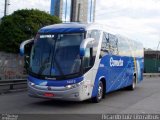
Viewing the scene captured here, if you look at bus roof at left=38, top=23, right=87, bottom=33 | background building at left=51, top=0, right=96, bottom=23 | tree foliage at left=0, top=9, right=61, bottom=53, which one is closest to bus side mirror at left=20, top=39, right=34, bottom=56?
bus roof at left=38, top=23, right=87, bottom=33

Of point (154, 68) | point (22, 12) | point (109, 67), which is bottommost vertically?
point (154, 68)

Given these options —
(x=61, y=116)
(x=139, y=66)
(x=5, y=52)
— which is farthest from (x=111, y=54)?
(x=5, y=52)

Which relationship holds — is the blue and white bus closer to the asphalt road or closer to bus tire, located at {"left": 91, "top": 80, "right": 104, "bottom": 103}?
bus tire, located at {"left": 91, "top": 80, "right": 104, "bottom": 103}

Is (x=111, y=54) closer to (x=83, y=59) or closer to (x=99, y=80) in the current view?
(x=99, y=80)

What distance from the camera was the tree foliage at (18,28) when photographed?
3070cm

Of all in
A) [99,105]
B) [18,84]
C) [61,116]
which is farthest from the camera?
[18,84]

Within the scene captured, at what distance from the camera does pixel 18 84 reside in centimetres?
2033

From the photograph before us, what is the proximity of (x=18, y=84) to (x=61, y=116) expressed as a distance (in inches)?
359

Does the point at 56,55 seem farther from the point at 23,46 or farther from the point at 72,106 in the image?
the point at 72,106

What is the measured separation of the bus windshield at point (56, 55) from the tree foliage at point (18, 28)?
17.1 m

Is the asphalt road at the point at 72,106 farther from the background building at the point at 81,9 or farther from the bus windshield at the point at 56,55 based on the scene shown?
the background building at the point at 81,9

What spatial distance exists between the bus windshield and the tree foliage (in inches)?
672

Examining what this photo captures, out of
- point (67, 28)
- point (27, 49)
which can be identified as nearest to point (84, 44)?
point (67, 28)

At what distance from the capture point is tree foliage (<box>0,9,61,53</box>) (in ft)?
101
